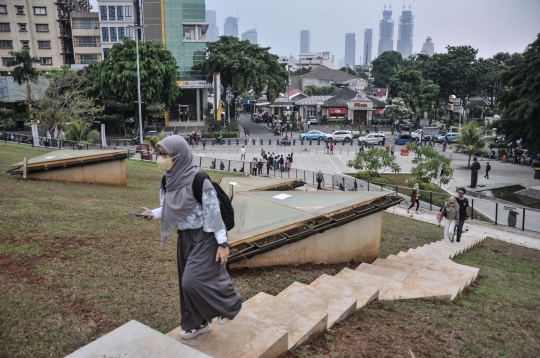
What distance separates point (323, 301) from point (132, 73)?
4343 centimetres

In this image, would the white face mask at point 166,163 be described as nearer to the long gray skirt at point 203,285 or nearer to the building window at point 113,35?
the long gray skirt at point 203,285

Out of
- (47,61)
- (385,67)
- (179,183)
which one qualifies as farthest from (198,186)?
(385,67)

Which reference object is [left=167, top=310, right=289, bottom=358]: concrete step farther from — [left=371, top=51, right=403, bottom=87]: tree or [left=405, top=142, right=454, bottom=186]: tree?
[left=371, top=51, right=403, bottom=87]: tree

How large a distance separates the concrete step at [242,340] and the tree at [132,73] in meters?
43.6

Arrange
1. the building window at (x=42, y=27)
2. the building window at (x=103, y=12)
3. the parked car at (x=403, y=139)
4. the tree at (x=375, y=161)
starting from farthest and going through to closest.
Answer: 1. the building window at (x=42, y=27)
2. the building window at (x=103, y=12)
3. the parked car at (x=403, y=139)
4. the tree at (x=375, y=161)

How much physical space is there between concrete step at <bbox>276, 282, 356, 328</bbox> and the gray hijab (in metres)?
1.52

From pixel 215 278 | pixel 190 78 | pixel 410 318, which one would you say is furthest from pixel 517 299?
pixel 190 78

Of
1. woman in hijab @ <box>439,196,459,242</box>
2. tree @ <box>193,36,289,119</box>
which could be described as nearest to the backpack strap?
woman in hijab @ <box>439,196,459,242</box>

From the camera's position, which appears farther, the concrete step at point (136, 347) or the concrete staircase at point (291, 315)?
the concrete staircase at point (291, 315)

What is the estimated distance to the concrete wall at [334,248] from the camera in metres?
6.36

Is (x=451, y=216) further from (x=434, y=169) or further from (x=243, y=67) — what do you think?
(x=243, y=67)

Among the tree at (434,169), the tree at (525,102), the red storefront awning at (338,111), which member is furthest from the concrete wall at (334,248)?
the red storefront awning at (338,111)

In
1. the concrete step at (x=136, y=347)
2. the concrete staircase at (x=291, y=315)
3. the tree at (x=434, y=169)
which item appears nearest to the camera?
the concrete step at (x=136, y=347)

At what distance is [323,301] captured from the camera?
4.48 m
